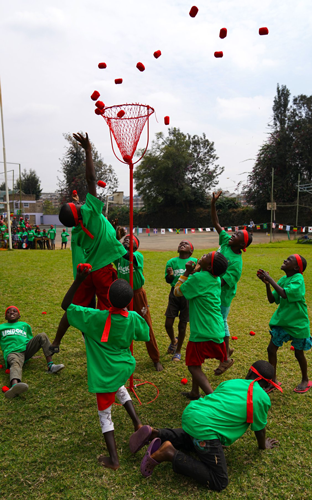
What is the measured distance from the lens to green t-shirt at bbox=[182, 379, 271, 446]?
2.91 meters

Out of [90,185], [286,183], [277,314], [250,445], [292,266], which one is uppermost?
[286,183]

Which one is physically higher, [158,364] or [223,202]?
[223,202]

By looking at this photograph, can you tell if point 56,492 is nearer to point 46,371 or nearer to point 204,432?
point 204,432

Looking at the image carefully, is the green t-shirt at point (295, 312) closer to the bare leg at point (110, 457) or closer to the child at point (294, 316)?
the child at point (294, 316)

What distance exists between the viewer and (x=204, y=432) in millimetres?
2887

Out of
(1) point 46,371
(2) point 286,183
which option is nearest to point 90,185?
(1) point 46,371

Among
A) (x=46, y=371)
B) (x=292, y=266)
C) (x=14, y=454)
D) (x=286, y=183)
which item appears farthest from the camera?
(x=286, y=183)

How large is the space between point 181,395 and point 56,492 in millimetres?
1904

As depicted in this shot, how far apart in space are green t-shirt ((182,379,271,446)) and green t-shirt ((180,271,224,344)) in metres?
0.78

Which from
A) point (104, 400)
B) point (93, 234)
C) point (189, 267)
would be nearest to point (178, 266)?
point (189, 267)

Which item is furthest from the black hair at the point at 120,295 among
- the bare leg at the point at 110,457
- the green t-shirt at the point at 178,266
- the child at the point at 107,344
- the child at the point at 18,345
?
the green t-shirt at the point at 178,266

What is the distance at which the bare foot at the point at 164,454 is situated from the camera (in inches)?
114

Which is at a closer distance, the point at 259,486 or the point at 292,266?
the point at 259,486

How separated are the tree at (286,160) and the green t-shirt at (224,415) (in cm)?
3950
